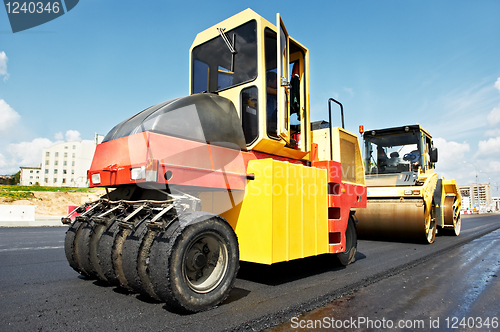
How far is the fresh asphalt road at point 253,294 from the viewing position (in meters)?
2.69

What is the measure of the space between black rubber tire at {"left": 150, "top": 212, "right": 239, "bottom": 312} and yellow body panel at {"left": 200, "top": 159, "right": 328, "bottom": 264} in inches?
20.3

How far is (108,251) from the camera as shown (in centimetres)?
315

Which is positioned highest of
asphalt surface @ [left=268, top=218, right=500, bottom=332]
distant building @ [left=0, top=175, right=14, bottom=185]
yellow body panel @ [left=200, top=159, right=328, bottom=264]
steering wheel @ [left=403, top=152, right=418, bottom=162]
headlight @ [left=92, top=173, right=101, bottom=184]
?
distant building @ [left=0, top=175, right=14, bottom=185]

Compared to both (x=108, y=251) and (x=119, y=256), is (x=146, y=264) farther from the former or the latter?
(x=108, y=251)

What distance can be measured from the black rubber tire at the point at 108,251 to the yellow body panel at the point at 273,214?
1.02 metres

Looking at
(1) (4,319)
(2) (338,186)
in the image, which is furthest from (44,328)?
(2) (338,186)

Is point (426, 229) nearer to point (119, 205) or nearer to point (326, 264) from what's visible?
point (326, 264)

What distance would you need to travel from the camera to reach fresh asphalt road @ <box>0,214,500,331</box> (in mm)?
2691

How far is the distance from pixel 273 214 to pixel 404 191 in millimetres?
5628

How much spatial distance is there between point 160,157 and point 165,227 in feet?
2.11

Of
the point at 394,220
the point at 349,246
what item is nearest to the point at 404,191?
the point at 394,220

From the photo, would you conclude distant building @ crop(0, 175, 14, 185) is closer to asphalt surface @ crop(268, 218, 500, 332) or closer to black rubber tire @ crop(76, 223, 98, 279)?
black rubber tire @ crop(76, 223, 98, 279)

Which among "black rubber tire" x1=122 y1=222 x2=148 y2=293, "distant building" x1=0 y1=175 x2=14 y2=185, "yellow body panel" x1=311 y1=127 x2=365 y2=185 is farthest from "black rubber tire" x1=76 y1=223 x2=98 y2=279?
"distant building" x1=0 y1=175 x2=14 y2=185

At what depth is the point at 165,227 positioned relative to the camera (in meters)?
2.80
